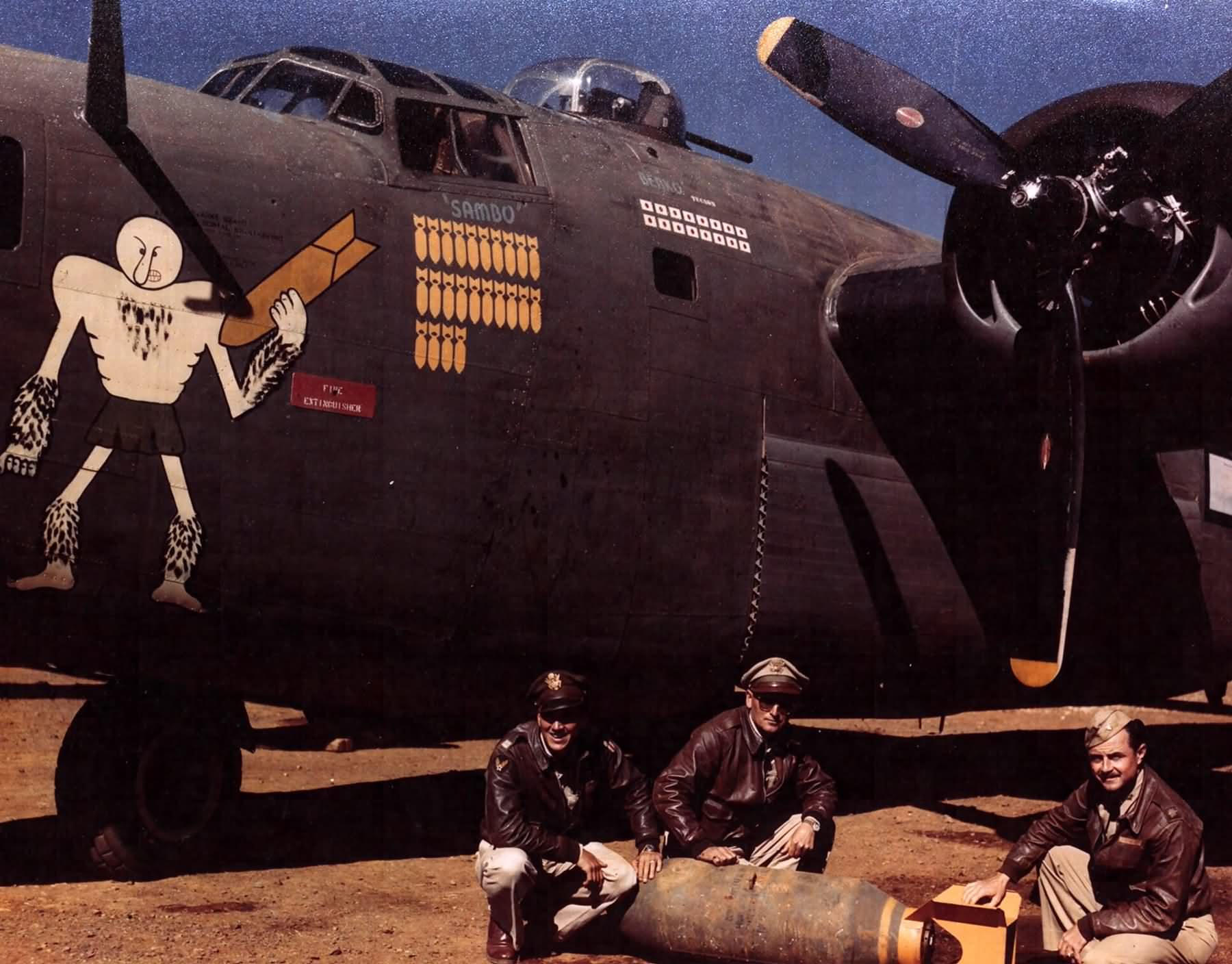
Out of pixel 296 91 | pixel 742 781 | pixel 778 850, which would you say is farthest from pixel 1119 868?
pixel 296 91

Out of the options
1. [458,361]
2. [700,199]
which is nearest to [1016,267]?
[700,199]

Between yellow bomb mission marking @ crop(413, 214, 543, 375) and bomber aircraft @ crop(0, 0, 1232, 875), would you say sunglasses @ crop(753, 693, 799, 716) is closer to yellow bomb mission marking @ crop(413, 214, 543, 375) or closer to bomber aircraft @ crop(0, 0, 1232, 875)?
bomber aircraft @ crop(0, 0, 1232, 875)

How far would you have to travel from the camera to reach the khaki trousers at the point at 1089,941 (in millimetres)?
6863

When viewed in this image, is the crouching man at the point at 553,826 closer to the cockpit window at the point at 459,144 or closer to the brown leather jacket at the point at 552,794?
the brown leather jacket at the point at 552,794

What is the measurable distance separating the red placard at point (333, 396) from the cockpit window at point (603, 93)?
464cm

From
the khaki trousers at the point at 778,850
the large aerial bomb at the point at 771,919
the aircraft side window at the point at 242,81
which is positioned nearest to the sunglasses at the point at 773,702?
the khaki trousers at the point at 778,850

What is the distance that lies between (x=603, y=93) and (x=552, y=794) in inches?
291

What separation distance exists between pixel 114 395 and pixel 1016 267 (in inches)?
271

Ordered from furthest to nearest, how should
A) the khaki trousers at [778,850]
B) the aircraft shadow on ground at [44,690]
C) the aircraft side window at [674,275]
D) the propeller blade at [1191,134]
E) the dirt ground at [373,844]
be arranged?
the aircraft shadow on ground at [44,690]
the aircraft side window at [674,275]
the propeller blade at [1191,134]
the khaki trousers at [778,850]
the dirt ground at [373,844]

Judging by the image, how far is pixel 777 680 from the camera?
8.29 meters

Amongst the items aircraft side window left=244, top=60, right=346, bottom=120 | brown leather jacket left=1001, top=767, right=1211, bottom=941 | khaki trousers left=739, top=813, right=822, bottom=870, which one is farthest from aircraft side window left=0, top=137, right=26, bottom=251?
brown leather jacket left=1001, top=767, right=1211, bottom=941

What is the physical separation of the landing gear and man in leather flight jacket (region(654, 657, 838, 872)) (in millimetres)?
3294

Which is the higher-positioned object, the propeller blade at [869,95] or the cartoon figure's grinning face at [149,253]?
the propeller blade at [869,95]

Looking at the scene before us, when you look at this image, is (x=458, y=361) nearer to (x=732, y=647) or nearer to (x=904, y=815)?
(x=732, y=647)
